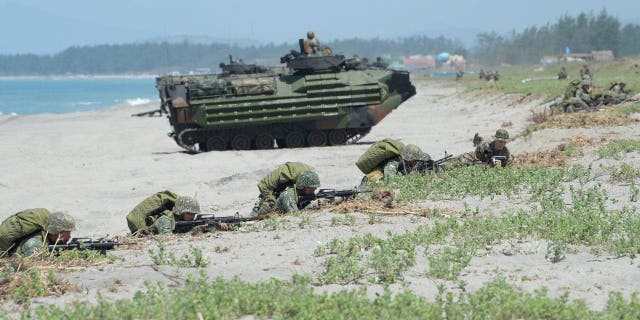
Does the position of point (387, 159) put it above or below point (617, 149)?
above

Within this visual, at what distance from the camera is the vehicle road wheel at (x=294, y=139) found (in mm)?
25984

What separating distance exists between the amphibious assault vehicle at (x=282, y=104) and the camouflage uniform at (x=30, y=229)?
14.9 metres

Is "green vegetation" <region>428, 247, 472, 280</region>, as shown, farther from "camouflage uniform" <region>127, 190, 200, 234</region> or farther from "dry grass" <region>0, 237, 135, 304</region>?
"camouflage uniform" <region>127, 190, 200, 234</region>

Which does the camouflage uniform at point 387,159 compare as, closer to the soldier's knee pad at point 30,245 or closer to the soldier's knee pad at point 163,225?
the soldier's knee pad at point 163,225

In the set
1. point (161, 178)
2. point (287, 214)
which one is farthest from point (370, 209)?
point (161, 178)

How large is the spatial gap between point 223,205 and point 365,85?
10752 millimetres

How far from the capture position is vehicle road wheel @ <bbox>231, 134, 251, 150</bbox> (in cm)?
2578

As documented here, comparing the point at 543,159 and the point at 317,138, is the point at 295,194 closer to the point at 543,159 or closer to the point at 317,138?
the point at 543,159

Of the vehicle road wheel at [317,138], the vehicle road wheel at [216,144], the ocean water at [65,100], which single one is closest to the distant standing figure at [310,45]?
the vehicle road wheel at [317,138]

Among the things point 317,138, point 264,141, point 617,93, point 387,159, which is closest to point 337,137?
point 317,138

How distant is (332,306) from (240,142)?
18.5m

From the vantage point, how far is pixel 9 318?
762 cm

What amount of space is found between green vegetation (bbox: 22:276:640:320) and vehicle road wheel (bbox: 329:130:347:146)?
18383 millimetres

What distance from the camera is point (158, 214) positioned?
469 inches
